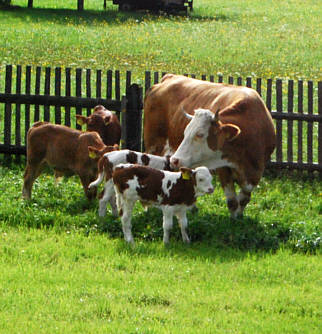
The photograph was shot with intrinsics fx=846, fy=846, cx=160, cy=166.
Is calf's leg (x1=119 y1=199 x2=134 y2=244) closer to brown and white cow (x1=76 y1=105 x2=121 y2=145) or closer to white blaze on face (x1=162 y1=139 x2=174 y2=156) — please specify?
white blaze on face (x1=162 y1=139 x2=174 y2=156)

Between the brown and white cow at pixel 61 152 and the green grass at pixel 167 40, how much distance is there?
11.1 m

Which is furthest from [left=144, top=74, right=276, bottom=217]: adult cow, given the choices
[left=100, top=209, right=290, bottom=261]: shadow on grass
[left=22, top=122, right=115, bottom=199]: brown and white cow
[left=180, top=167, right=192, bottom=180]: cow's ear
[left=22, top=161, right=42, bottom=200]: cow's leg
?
[left=22, top=161, right=42, bottom=200]: cow's leg

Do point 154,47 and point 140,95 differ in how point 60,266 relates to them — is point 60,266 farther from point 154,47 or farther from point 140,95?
point 154,47

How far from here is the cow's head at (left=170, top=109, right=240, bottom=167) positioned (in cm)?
1068

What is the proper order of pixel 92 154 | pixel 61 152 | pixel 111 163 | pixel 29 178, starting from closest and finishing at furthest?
pixel 111 163
pixel 92 154
pixel 61 152
pixel 29 178

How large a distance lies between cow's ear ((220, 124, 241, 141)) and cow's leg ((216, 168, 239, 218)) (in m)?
0.76

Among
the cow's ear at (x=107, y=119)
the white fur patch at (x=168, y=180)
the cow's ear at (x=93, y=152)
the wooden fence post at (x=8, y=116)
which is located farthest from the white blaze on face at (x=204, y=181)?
the wooden fence post at (x=8, y=116)

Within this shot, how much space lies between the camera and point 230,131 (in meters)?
10.7

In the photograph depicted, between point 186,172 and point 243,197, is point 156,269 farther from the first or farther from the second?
point 243,197

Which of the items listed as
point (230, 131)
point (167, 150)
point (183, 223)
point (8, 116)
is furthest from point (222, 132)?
point (8, 116)

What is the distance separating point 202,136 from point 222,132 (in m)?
0.26

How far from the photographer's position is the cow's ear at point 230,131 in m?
10.7

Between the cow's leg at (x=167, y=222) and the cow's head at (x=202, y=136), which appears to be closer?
the cow's leg at (x=167, y=222)

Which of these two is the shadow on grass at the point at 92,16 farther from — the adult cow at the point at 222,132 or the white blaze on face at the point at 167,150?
the adult cow at the point at 222,132
